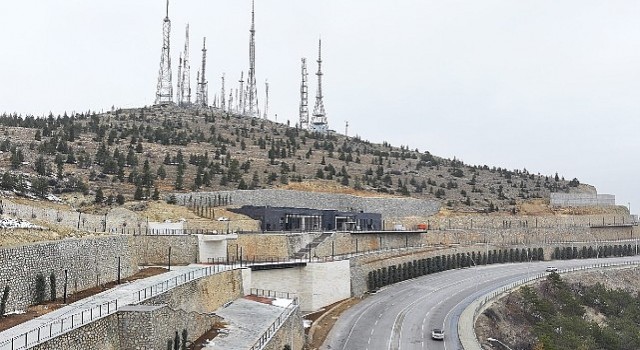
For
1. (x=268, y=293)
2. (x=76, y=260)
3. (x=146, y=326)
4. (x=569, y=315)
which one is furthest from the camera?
(x=569, y=315)

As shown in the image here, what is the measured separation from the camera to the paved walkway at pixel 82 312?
70.1 feet

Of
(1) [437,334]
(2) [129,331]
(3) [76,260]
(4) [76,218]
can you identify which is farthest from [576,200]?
(2) [129,331]

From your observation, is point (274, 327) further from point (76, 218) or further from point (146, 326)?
point (76, 218)

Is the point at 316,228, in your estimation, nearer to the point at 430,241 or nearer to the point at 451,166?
the point at 430,241

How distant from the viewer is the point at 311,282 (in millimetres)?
51250

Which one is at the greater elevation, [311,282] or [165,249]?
[165,249]

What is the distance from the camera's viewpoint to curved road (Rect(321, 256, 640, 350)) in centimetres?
4075

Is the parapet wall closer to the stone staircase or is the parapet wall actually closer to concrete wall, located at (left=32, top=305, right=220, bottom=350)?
the stone staircase

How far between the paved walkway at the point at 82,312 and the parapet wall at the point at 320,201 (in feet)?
109

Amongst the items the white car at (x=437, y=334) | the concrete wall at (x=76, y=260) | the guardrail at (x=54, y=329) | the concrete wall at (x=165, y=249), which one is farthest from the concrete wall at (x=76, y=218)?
the white car at (x=437, y=334)

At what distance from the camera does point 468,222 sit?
8794 centimetres

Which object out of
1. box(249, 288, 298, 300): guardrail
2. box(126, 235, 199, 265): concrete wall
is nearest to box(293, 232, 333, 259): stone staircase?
box(249, 288, 298, 300): guardrail

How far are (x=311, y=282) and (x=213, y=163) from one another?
43604mm

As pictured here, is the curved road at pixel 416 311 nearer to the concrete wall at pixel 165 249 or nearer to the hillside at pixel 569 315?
the hillside at pixel 569 315
